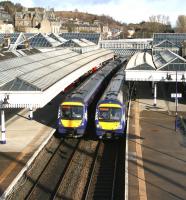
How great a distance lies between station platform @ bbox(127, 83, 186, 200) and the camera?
634 inches

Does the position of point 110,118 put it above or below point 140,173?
above

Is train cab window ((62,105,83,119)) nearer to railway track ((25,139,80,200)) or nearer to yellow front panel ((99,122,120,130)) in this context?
yellow front panel ((99,122,120,130))

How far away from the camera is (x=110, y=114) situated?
939 inches

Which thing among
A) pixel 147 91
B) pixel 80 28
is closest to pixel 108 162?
pixel 147 91

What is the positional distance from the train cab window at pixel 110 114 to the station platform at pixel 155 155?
157cm

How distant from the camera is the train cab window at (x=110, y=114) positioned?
78.2 feet

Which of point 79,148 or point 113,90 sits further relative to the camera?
point 113,90

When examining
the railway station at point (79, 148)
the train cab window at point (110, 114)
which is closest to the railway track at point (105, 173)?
the railway station at point (79, 148)

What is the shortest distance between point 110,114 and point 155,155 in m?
4.20

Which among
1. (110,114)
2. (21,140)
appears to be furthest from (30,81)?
(110,114)

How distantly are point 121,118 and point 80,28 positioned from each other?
155364 mm

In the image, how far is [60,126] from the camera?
80.3ft

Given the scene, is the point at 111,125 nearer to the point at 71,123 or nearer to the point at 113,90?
the point at 71,123

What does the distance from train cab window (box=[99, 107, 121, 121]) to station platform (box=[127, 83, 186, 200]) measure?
157cm
